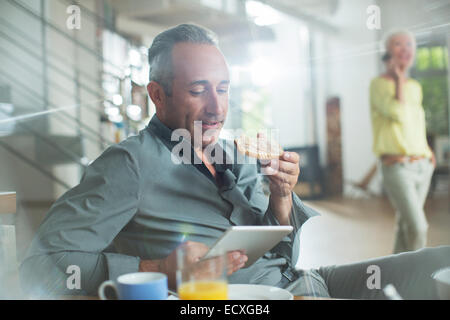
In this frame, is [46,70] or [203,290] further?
[46,70]

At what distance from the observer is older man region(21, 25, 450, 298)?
2.46 ft

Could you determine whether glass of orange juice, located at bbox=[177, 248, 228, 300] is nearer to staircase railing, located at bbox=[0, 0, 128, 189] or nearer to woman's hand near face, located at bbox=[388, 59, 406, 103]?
staircase railing, located at bbox=[0, 0, 128, 189]

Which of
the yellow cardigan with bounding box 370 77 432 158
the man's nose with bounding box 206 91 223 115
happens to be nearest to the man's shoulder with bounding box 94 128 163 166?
the man's nose with bounding box 206 91 223 115

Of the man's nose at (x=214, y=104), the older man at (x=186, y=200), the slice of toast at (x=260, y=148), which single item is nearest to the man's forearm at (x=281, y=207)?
the older man at (x=186, y=200)

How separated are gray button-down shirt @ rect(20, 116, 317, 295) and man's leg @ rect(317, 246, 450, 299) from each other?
123 millimetres

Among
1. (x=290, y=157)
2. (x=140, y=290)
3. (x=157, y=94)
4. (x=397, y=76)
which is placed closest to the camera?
(x=140, y=290)

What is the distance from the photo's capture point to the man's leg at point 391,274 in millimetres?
769

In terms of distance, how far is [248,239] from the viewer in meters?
0.61

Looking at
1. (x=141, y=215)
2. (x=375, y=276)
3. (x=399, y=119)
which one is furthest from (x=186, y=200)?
(x=399, y=119)

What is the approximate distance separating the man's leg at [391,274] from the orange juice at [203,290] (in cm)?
35

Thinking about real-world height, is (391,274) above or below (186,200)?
below

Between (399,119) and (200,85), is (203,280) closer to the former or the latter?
(200,85)

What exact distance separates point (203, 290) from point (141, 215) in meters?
0.30
